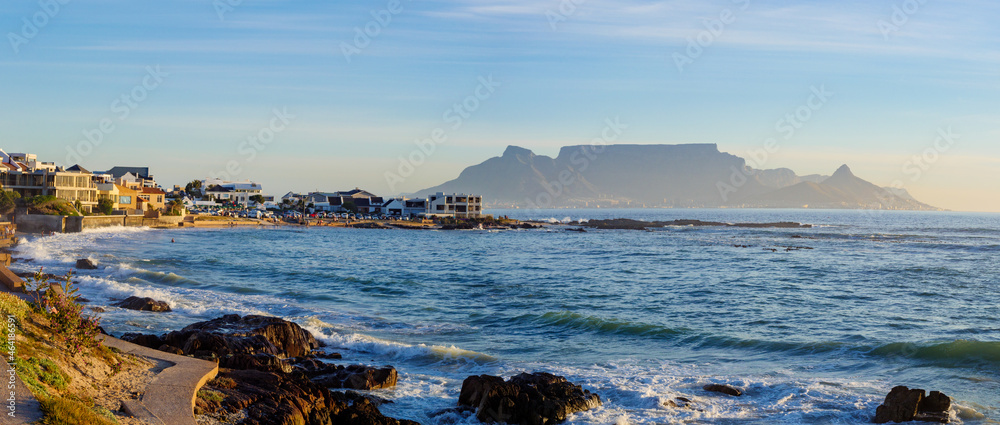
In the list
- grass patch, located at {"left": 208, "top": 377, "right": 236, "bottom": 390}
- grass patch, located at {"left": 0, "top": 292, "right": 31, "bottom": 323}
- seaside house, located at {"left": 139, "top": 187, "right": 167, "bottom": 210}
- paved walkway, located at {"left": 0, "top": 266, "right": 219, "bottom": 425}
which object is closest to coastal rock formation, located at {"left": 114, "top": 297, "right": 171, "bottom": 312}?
grass patch, located at {"left": 0, "top": 292, "right": 31, "bottom": 323}

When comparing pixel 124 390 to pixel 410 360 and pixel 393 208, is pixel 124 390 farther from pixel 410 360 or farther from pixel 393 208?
pixel 393 208

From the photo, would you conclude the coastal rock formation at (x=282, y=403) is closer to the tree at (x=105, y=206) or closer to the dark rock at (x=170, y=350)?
the dark rock at (x=170, y=350)

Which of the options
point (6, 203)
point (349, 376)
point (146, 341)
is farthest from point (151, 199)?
point (349, 376)

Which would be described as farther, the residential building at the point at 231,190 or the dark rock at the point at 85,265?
the residential building at the point at 231,190

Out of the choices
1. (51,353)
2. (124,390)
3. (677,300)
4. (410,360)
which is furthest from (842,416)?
(677,300)

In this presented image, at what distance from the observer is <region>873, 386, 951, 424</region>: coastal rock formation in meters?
12.8

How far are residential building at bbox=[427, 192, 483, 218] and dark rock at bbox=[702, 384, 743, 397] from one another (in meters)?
114

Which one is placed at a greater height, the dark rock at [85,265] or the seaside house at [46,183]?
the seaside house at [46,183]

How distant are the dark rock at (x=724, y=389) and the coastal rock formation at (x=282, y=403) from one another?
22.4 ft

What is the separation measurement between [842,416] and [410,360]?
10102 millimetres

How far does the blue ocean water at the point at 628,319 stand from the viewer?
1481 centimetres

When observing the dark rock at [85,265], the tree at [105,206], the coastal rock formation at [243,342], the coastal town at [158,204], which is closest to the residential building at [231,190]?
the coastal town at [158,204]

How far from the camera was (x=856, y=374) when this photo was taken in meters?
16.8

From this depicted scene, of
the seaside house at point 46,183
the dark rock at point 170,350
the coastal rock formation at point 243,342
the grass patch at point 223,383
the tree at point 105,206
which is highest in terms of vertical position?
the seaside house at point 46,183
